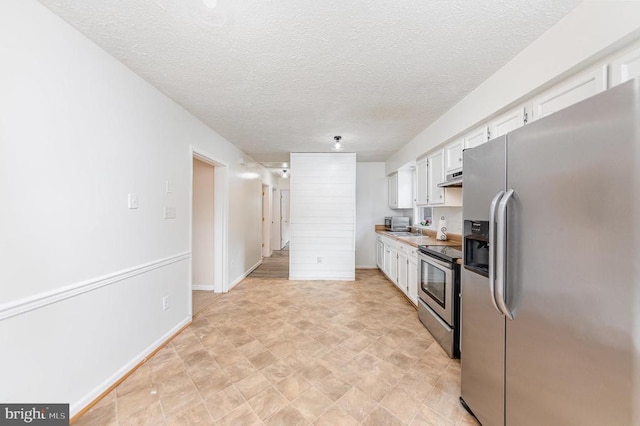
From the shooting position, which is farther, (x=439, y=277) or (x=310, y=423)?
(x=439, y=277)

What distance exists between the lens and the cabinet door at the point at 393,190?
500 cm

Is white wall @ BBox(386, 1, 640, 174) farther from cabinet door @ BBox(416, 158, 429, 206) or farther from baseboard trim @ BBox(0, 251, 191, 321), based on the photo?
baseboard trim @ BBox(0, 251, 191, 321)

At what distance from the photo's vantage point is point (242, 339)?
251cm

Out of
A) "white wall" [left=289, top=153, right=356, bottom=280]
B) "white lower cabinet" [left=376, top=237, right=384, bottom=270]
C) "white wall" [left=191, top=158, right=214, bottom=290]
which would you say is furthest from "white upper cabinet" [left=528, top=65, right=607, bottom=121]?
"white wall" [left=191, top=158, right=214, bottom=290]

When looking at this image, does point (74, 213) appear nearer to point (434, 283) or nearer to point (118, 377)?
point (118, 377)

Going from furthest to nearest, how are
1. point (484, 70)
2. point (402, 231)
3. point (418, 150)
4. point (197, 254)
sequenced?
point (402, 231), point (197, 254), point (418, 150), point (484, 70)

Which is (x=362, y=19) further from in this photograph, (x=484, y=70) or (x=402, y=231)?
(x=402, y=231)

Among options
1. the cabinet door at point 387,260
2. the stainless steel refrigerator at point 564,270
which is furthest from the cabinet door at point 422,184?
the stainless steel refrigerator at point 564,270

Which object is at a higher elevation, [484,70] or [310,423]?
[484,70]

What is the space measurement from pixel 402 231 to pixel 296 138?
295 cm

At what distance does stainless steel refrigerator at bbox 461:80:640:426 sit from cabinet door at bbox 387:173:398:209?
360 cm

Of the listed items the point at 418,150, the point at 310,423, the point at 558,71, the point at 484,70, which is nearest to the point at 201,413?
the point at 310,423

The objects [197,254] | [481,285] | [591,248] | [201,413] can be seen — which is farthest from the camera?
[197,254]

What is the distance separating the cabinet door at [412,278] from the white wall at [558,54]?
172 centimetres
